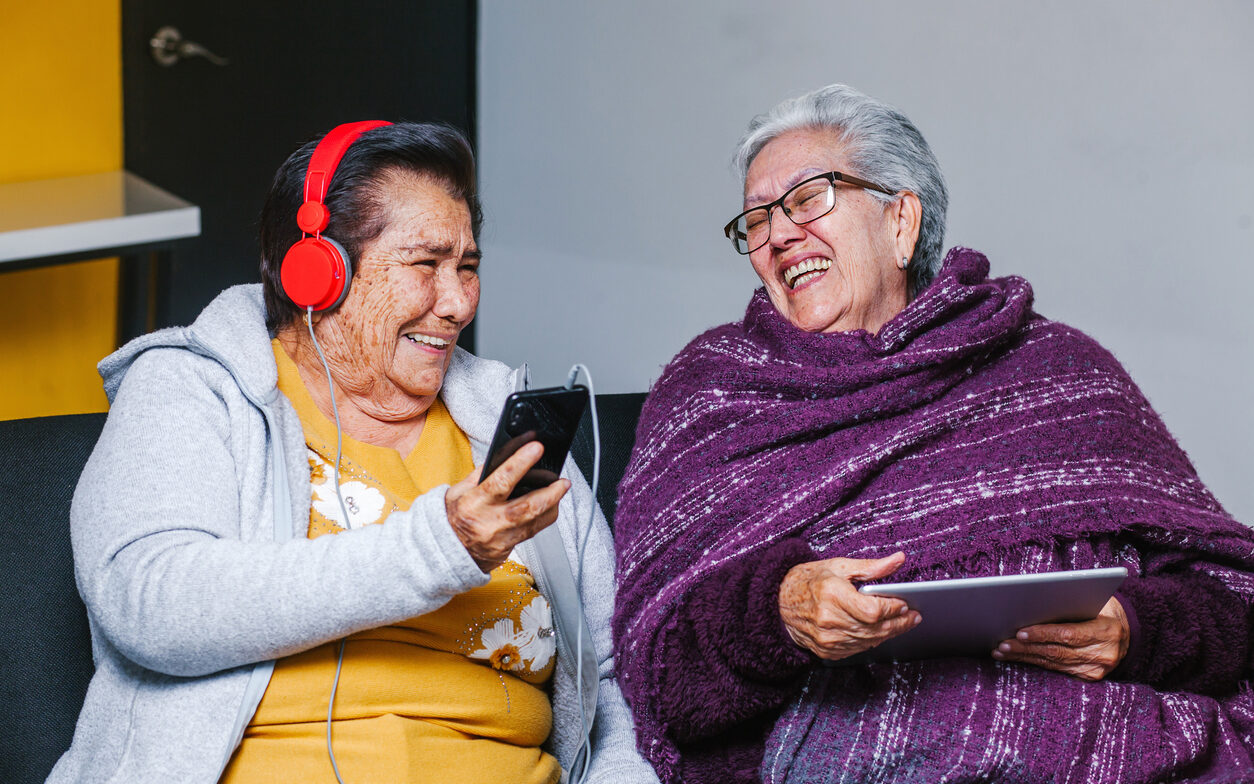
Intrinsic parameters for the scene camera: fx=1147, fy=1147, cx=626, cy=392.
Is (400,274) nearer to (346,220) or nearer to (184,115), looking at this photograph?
(346,220)

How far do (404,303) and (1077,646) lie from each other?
0.89 meters

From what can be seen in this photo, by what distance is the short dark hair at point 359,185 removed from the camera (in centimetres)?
141

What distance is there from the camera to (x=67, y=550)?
4.66 ft

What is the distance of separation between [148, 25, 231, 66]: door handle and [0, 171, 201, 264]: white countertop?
32 centimetres

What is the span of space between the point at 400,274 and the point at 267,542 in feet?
1.29

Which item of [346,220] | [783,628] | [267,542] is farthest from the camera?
[346,220]

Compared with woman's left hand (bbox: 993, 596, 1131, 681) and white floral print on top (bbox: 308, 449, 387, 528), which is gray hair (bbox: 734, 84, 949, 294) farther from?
white floral print on top (bbox: 308, 449, 387, 528)

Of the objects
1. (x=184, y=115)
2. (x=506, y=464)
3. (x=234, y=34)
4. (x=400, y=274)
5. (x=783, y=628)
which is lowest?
(x=783, y=628)

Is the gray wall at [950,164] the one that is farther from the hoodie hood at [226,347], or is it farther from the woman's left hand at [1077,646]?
the woman's left hand at [1077,646]

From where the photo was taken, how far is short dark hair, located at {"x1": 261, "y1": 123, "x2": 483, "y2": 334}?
1.41m

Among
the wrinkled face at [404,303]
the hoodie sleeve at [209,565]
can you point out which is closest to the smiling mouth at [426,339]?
the wrinkled face at [404,303]

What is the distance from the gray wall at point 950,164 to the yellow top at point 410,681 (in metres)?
0.46

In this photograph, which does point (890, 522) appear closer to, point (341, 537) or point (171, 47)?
point (341, 537)

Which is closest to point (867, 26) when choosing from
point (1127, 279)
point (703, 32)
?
point (703, 32)
